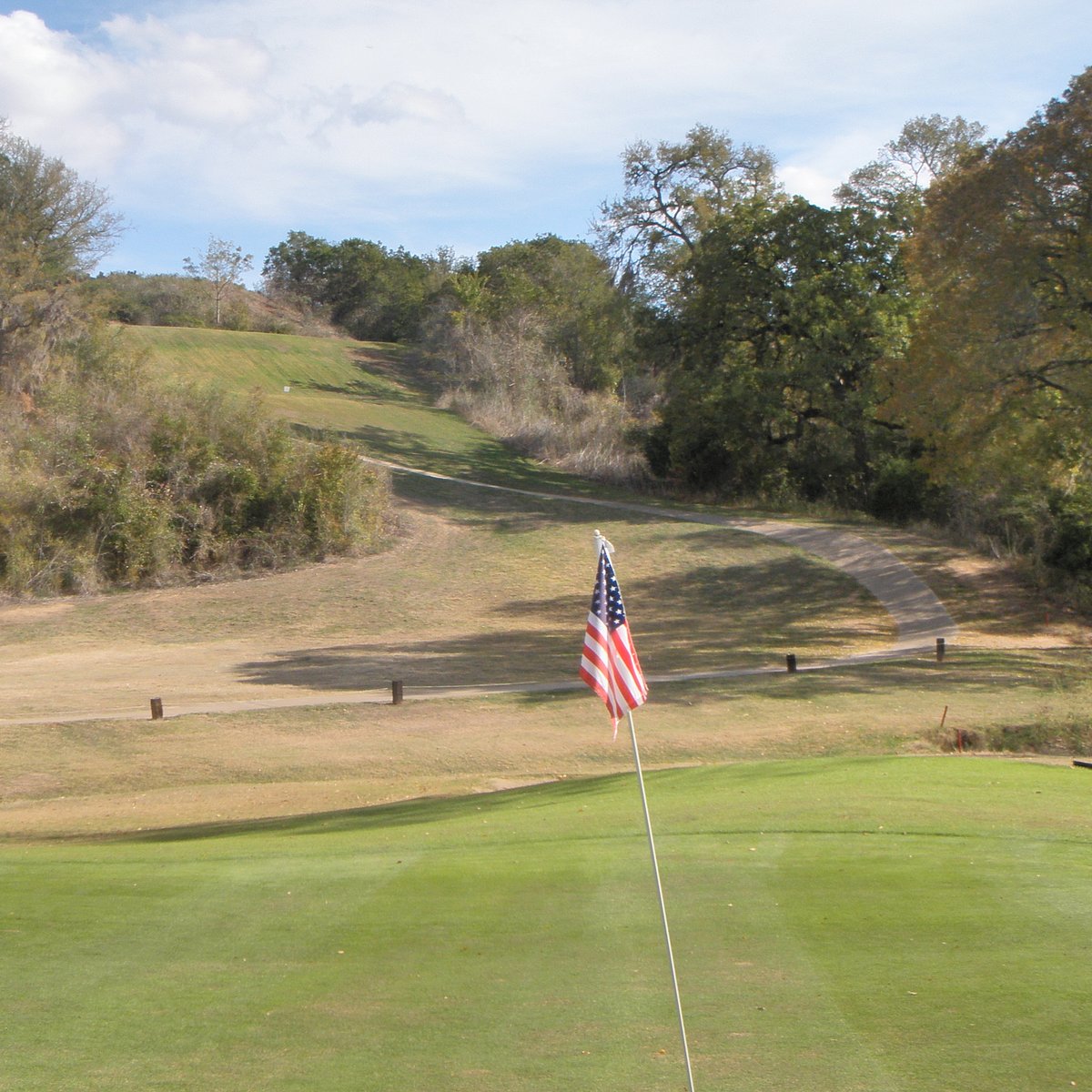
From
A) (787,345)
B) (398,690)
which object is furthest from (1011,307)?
(787,345)

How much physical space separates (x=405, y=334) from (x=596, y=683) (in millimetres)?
88563

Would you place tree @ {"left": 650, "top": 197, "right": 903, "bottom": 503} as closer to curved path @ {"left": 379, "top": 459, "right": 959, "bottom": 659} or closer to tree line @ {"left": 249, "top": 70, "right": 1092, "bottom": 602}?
tree line @ {"left": 249, "top": 70, "right": 1092, "bottom": 602}

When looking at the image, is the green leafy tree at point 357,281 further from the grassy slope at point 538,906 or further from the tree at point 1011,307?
the grassy slope at point 538,906

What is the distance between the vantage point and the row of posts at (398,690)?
21109 mm

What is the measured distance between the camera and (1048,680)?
78.0 ft

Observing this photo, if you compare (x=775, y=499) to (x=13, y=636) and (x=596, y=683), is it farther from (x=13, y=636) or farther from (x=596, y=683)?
(x=596, y=683)

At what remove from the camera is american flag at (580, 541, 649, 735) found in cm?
657

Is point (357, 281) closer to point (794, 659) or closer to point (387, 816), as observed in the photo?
point (794, 659)

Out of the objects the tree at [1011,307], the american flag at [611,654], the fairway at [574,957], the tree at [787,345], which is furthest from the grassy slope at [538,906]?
the tree at [787,345]

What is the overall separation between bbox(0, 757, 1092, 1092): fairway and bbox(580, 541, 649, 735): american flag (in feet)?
5.45

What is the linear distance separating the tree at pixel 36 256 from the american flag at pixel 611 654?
45064 millimetres

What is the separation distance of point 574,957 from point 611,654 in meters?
1.96

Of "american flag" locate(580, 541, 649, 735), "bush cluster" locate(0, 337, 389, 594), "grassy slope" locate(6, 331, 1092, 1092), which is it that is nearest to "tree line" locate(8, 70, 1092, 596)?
"grassy slope" locate(6, 331, 1092, 1092)

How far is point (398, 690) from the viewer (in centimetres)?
2258
